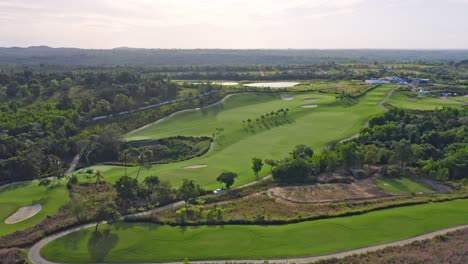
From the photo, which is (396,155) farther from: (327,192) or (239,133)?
(239,133)

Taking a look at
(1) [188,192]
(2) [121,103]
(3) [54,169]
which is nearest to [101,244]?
(1) [188,192]

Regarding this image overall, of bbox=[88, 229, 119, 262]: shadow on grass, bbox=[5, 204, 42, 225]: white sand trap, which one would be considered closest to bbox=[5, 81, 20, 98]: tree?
bbox=[5, 204, 42, 225]: white sand trap

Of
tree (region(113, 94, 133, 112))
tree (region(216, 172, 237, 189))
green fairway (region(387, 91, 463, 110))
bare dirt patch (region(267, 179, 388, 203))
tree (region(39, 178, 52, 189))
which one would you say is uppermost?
tree (region(113, 94, 133, 112))

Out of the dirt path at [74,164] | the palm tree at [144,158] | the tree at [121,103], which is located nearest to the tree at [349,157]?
the palm tree at [144,158]

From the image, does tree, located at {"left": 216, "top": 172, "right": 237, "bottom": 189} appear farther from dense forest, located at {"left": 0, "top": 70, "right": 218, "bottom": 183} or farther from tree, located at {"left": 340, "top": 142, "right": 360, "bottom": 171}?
dense forest, located at {"left": 0, "top": 70, "right": 218, "bottom": 183}

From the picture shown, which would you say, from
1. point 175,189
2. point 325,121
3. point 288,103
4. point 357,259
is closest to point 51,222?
point 175,189

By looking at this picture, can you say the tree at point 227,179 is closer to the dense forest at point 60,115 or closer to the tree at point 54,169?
the tree at point 54,169

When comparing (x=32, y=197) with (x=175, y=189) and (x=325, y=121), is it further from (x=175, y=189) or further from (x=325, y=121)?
(x=325, y=121)
